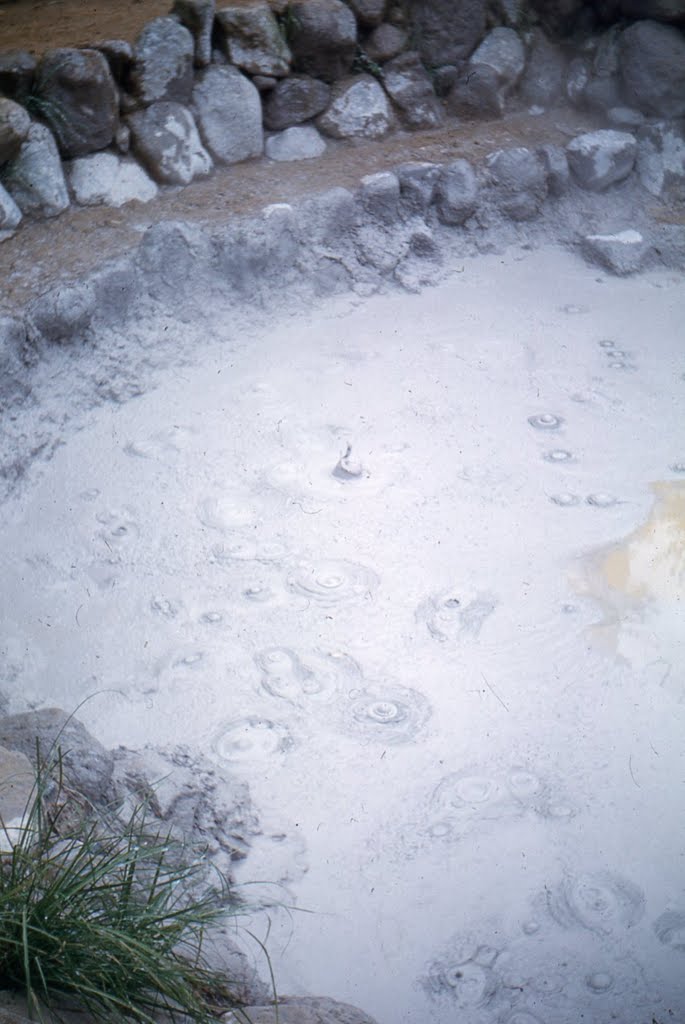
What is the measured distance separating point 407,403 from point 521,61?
1.90m

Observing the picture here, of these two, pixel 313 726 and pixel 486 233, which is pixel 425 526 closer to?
pixel 313 726

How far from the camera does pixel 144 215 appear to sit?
11.9 feet

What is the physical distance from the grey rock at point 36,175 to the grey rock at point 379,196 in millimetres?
1103

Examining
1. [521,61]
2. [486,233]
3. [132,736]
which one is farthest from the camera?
[521,61]

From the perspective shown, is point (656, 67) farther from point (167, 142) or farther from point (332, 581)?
point (332, 581)

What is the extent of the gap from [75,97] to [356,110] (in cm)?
116

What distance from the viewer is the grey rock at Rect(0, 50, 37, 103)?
3.42 meters

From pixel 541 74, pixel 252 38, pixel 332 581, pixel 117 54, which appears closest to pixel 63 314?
pixel 117 54

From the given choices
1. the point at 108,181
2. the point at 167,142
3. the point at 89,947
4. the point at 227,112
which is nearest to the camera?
the point at 89,947

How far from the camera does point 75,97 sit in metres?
3.49

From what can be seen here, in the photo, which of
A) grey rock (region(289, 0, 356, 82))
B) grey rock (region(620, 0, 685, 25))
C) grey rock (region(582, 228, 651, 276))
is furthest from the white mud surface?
grey rock (region(620, 0, 685, 25))

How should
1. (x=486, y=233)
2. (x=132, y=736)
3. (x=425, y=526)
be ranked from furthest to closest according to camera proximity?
(x=486, y=233), (x=425, y=526), (x=132, y=736)

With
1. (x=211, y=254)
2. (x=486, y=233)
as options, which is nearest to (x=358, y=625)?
(x=211, y=254)

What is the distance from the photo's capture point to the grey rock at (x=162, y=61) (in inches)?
144
